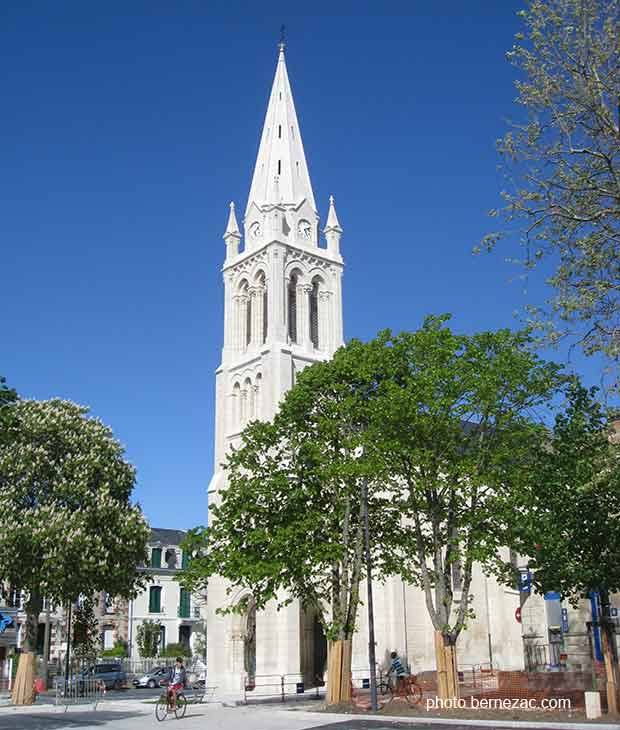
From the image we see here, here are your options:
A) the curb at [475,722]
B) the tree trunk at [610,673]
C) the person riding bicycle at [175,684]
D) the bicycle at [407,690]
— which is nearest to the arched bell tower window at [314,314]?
the bicycle at [407,690]

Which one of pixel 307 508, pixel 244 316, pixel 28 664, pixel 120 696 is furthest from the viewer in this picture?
pixel 244 316

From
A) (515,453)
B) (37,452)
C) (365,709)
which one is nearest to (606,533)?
(515,453)

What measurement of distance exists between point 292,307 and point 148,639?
28120 millimetres

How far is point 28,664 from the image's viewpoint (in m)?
32.2

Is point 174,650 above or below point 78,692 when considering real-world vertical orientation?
above

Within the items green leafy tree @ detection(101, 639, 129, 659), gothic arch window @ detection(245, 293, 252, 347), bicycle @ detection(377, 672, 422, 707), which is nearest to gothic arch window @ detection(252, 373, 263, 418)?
gothic arch window @ detection(245, 293, 252, 347)

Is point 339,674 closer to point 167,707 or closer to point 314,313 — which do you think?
point 167,707

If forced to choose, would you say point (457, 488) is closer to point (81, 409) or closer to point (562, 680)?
point (562, 680)

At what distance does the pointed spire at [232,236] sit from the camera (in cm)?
5394

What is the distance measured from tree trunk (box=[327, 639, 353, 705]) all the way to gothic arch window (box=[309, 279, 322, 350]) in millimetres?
25813

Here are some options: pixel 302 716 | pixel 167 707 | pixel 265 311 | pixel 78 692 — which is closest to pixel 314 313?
pixel 265 311

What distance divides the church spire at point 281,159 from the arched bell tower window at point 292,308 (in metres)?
5.28

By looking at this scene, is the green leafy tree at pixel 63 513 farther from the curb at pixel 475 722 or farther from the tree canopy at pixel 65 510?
the curb at pixel 475 722

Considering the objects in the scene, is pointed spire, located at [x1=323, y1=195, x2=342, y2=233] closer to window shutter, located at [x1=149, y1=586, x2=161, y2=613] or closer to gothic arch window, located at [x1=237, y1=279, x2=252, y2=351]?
gothic arch window, located at [x1=237, y1=279, x2=252, y2=351]
